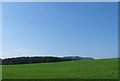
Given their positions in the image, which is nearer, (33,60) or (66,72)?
(66,72)

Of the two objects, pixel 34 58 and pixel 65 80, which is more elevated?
pixel 34 58

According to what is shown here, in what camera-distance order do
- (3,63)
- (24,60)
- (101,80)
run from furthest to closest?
(24,60) → (3,63) → (101,80)

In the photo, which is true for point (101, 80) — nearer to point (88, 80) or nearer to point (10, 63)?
point (88, 80)

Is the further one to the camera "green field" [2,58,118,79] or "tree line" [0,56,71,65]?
"tree line" [0,56,71,65]

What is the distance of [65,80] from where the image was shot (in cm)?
2552

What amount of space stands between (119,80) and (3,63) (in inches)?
1105

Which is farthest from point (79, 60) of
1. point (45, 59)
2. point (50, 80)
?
point (50, 80)

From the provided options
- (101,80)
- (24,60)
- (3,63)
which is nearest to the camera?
(101,80)

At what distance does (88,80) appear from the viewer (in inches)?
999

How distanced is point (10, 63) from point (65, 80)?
1186 inches

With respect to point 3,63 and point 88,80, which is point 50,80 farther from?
point 3,63

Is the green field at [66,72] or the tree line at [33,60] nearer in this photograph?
the green field at [66,72]

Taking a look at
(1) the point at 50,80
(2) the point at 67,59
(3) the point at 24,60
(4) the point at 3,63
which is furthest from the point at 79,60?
(1) the point at 50,80

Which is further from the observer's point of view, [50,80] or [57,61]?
[57,61]
